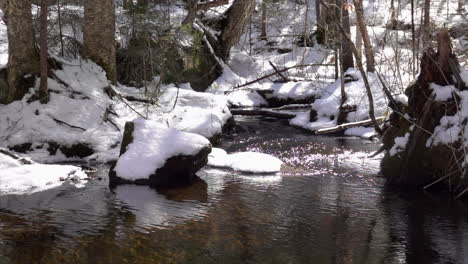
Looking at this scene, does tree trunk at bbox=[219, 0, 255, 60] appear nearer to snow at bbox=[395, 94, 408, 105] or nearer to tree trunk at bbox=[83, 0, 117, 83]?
tree trunk at bbox=[83, 0, 117, 83]

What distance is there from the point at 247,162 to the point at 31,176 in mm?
3399

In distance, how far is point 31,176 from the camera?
7.98 m

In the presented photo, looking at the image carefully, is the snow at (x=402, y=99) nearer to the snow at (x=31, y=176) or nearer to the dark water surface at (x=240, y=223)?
the dark water surface at (x=240, y=223)

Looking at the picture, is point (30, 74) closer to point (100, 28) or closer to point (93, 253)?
point (100, 28)

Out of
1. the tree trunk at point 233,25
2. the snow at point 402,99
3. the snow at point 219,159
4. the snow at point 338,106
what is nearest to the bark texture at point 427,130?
the snow at point 402,99

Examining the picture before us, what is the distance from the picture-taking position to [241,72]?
21.0 m

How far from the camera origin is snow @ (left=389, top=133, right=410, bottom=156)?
849 cm

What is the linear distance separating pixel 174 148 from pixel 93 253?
10.7 ft

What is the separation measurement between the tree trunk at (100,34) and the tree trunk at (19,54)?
143cm

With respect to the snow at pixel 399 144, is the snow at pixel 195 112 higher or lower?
higher

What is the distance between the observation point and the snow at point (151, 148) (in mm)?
8157

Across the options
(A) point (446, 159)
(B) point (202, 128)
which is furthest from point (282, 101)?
(A) point (446, 159)

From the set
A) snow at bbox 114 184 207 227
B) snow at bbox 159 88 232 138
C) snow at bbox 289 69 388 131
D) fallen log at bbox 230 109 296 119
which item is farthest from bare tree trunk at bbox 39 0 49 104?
snow at bbox 289 69 388 131

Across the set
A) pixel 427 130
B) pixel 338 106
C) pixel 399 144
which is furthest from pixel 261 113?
pixel 427 130
